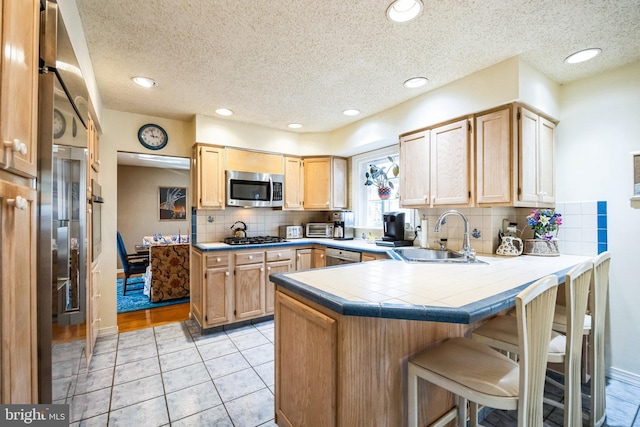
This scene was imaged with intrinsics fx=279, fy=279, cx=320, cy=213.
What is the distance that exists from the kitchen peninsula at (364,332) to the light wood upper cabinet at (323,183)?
2384 millimetres

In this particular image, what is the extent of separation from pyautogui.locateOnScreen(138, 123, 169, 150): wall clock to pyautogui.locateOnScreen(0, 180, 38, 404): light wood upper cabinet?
2697 mm

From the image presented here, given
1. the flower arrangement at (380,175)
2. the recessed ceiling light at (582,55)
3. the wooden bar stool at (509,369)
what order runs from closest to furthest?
the wooden bar stool at (509,369) < the recessed ceiling light at (582,55) < the flower arrangement at (380,175)

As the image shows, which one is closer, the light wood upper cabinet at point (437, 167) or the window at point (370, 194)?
the light wood upper cabinet at point (437, 167)

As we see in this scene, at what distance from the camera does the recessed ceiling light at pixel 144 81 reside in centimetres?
244

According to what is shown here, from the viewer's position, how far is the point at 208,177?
10.9ft

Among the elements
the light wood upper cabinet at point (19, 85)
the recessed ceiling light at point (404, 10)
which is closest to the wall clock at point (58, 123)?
the light wood upper cabinet at point (19, 85)

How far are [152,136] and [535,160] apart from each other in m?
3.95

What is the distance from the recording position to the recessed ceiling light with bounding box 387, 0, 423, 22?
1540 millimetres

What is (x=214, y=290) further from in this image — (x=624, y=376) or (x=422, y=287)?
(x=624, y=376)

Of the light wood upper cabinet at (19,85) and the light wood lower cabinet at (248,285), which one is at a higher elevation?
the light wood upper cabinet at (19,85)

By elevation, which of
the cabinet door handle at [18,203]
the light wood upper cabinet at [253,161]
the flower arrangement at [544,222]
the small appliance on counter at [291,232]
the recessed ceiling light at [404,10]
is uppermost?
the recessed ceiling light at [404,10]

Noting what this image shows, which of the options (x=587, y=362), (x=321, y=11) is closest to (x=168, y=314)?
(x=321, y=11)

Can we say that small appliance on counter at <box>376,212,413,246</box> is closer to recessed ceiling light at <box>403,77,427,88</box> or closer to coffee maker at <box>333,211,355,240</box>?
coffee maker at <box>333,211,355,240</box>

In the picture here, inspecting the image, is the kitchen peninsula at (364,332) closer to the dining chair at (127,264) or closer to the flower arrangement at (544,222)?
the flower arrangement at (544,222)
